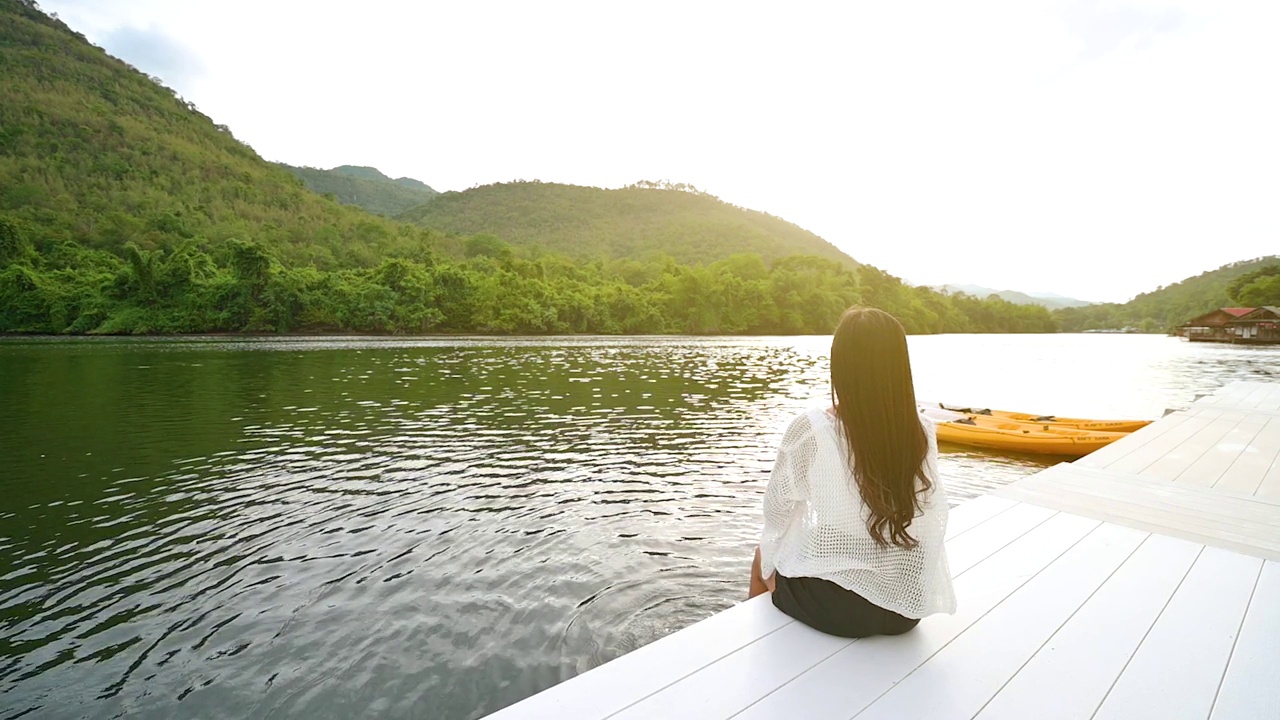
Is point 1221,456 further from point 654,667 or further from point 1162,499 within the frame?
point 654,667

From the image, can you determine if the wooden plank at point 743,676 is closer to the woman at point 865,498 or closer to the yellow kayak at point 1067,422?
the woman at point 865,498

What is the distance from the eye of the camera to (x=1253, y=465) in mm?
6297

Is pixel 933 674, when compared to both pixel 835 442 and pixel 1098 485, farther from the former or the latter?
pixel 1098 485

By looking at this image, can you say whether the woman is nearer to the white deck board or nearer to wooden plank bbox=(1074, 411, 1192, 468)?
wooden plank bbox=(1074, 411, 1192, 468)

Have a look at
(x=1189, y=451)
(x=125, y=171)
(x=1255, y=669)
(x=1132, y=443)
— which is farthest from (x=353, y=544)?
(x=125, y=171)

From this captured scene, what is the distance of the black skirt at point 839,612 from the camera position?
2389 millimetres

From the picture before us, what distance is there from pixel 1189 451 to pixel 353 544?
9631 millimetres

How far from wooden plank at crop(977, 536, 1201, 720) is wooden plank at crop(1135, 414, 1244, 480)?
10.1 feet

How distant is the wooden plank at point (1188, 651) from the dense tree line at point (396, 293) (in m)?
61.8

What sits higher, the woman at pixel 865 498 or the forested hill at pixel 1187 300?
the forested hill at pixel 1187 300

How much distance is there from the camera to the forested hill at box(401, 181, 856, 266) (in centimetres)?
12031

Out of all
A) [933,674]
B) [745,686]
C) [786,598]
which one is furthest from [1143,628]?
[745,686]

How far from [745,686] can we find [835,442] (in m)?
0.97

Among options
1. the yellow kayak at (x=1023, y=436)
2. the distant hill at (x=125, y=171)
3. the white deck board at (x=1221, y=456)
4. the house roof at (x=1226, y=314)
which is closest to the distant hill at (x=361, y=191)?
the distant hill at (x=125, y=171)
